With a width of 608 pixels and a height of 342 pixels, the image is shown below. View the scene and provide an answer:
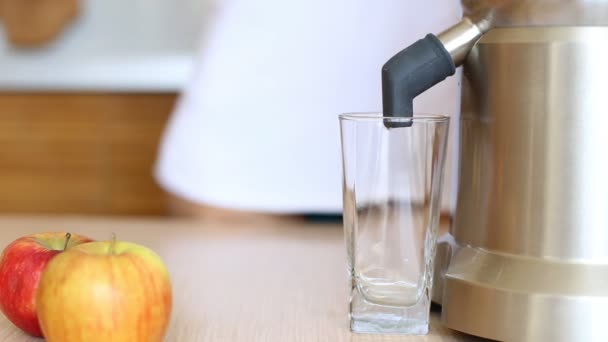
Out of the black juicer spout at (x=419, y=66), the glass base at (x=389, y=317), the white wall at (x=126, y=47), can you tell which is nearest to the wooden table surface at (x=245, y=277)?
the glass base at (x=389, y=317)

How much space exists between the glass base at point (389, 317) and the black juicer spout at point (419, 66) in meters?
0.12

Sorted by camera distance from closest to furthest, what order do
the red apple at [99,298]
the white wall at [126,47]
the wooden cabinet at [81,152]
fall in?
the red apple at [99,298] → the white wall at [126,47] → the wooden cabinet at [81,152]

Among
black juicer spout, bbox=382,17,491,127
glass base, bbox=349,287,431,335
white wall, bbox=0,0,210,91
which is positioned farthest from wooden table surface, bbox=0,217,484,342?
white wall, bbox=0,0,210,91

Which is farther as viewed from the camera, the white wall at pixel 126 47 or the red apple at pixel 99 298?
the white wall at pixel 126 47

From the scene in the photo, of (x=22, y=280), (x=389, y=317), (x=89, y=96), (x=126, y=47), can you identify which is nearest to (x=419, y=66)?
(x=389, y=317)

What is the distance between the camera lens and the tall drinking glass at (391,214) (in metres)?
0.55

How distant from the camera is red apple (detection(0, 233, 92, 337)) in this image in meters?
0.55

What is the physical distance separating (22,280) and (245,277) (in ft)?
0.81

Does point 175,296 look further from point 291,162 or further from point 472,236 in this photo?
point 291,162

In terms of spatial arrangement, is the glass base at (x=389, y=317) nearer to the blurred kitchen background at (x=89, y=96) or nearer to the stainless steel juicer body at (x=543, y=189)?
the stainless steel juicer body at (x=543, y=189)

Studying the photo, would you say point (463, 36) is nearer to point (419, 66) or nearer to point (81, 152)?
point (419, 66)

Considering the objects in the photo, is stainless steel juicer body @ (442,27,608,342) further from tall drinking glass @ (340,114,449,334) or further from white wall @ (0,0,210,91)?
white wall @ (0,0,210,91)

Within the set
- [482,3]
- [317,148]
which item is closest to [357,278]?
[482,3]

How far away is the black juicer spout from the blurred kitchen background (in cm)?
159
